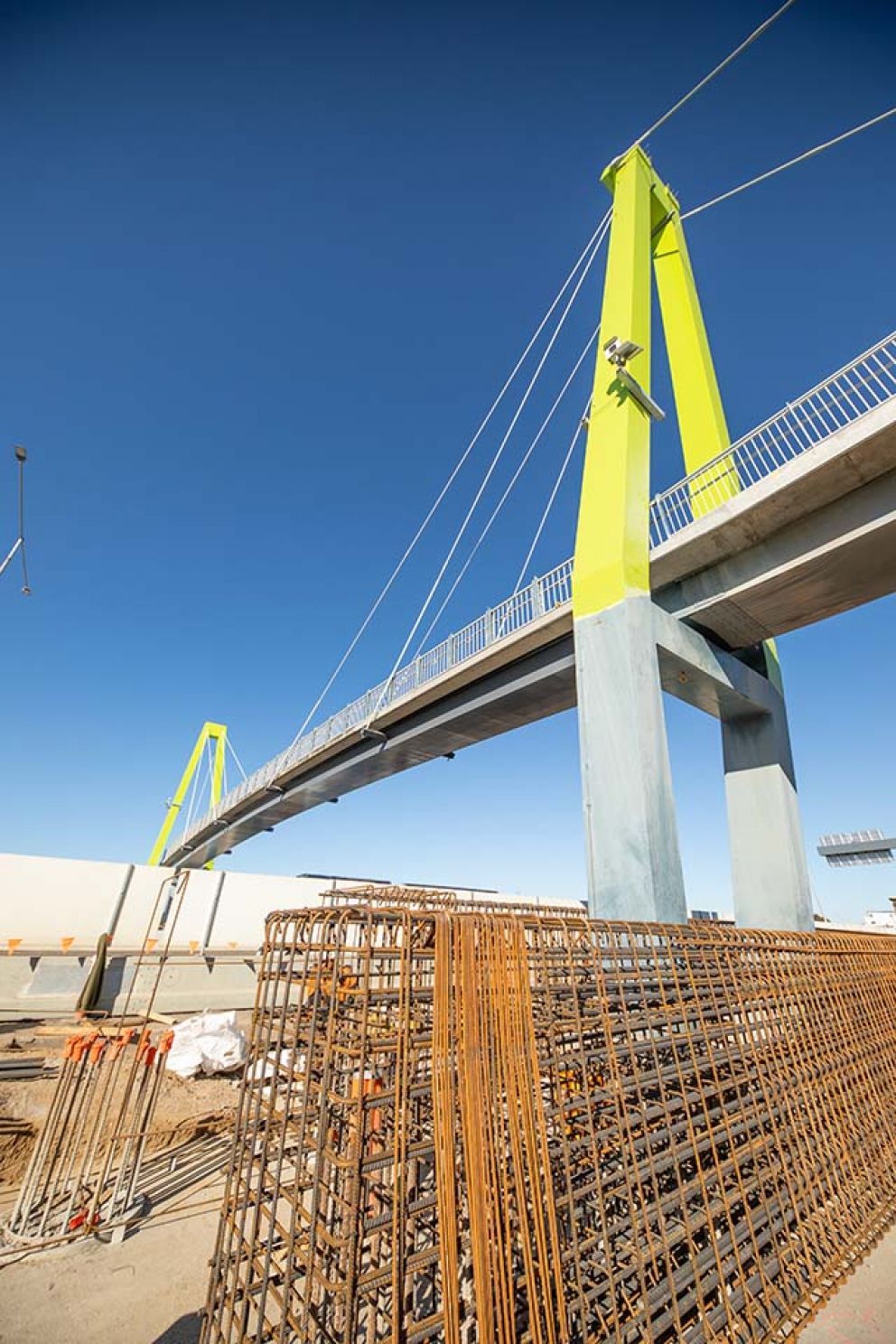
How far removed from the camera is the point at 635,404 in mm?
9211

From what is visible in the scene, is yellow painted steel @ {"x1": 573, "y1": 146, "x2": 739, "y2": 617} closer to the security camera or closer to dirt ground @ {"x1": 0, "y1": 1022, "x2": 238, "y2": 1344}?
the security camera

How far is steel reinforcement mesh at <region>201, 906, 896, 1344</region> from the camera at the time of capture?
5.73ft

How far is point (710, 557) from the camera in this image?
7.95 meters

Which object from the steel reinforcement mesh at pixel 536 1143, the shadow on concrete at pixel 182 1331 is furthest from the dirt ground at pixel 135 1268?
the steel reinforcement mesh at pixel 536 1143

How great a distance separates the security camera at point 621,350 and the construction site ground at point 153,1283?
10.8 meters

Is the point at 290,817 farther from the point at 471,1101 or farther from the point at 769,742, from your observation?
the point at 471,1101

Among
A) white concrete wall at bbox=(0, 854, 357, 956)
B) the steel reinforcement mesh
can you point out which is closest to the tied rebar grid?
the steel reinforcement mesh

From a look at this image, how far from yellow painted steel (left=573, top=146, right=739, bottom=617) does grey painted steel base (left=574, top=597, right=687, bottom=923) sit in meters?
0.75

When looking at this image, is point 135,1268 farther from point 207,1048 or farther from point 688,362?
point 688,362

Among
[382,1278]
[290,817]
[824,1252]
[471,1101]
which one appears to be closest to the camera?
[382,1278]

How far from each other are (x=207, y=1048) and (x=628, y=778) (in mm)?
7545

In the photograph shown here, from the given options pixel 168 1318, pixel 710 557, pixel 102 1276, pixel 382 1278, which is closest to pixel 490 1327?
pixel 382 1278

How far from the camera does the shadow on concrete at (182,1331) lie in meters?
2.70

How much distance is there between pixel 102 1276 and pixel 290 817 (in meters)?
21.7
